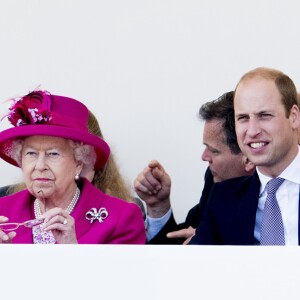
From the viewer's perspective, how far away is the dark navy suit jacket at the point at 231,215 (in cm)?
270

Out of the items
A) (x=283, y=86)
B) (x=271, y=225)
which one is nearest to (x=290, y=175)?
(x=271, y=225)

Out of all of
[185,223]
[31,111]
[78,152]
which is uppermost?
[31,111]

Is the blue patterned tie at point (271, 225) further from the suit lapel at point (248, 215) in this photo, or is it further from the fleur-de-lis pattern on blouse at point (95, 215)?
the fleur-de-lis pattern on blouse at point (95, 215)

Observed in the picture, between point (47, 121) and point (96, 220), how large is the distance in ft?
1.02

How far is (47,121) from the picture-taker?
284 centimetres

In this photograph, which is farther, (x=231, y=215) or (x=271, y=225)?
(x=231, y=215)

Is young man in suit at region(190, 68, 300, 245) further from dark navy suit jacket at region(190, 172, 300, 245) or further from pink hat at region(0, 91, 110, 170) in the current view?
pink hat at region(0, 91, 110, 170)

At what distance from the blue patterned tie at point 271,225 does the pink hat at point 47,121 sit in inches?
21.0

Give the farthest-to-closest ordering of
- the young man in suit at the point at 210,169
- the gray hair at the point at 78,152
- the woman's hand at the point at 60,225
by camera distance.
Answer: the young man in suit at the point at 210,169
the gray hair at the point at 78,152
the woman's hand at the point at 60,225

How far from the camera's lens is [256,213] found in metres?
2.72

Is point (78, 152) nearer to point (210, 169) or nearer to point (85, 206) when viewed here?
point (85, 206)

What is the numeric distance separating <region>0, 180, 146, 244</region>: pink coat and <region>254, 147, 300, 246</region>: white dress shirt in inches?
13.5

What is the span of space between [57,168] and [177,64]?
1167mm

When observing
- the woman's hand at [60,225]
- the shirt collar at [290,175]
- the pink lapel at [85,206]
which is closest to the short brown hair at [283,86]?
the shirt collar at [290,175]
